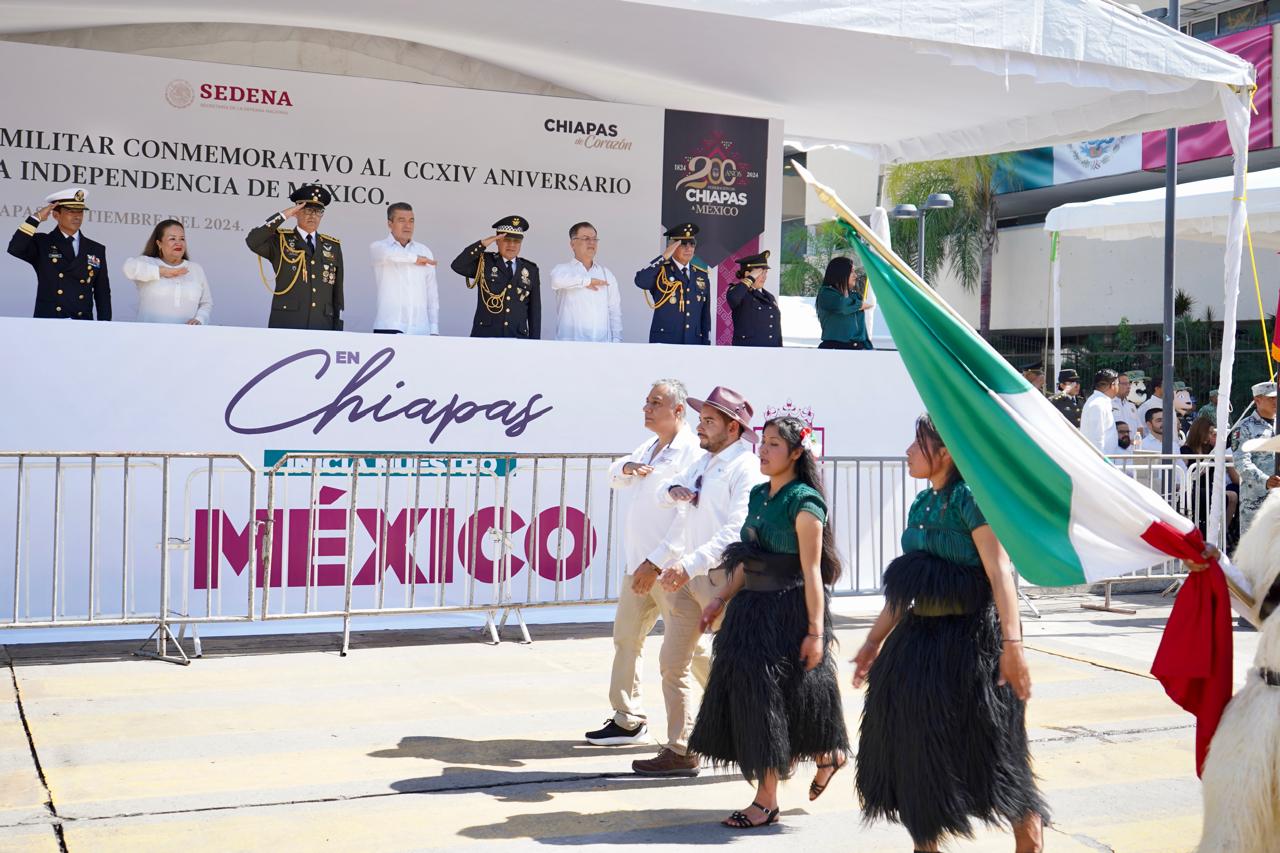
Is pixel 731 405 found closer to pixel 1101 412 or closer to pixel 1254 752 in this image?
pixel 1254 752

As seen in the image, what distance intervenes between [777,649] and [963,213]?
31.3 metres

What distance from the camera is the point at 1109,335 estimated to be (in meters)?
31.5

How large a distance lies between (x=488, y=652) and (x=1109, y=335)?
2592cm

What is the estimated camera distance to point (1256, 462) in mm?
11133

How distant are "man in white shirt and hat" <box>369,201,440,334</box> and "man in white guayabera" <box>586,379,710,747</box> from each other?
5717 millimetres

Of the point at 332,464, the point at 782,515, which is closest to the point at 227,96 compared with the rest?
the point at 332,464

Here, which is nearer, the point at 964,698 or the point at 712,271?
the point at 964,698

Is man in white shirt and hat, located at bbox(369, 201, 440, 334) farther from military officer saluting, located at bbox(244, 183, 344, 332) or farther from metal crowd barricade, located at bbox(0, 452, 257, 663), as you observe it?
metal crowd barricade, located at bbox(0, 452, 257, 663)

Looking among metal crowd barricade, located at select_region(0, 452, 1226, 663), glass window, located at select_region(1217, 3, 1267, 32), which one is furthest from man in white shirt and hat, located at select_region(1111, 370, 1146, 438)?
glass window, located at select_region(1217, 3, 1267, 32)

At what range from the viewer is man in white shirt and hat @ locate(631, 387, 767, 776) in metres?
5.96

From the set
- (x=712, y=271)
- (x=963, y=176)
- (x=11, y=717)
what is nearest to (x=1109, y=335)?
(x=963, y=176)

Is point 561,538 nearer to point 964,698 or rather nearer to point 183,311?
point 183,311

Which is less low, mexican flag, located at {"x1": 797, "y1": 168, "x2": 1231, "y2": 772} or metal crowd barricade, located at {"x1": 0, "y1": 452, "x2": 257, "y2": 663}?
mexican flag, located at {"x1": 797, "y1": 168, "x2": 1231, "y2": 772}

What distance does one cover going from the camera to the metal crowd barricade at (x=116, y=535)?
8.38 metres
